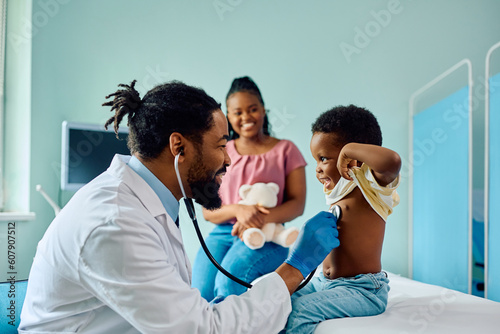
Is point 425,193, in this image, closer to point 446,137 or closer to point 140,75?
point 446,137

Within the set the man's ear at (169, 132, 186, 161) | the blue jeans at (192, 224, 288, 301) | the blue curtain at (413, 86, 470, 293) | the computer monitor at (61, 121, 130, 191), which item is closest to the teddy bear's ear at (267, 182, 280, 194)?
the blue jeans at (192, 224, 288, 301)

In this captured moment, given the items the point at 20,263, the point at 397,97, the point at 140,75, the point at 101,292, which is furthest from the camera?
the point at 397,97

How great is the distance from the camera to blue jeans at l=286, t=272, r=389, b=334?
1.09 m

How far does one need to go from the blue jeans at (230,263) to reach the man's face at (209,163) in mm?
589

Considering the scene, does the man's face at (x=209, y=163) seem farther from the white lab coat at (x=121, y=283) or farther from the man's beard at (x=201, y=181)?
the white lab coat at (x=121, y=283)

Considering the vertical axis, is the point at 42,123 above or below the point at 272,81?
below

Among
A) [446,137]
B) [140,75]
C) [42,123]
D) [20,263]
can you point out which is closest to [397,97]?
[446,137]

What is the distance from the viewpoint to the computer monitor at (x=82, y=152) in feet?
7.59

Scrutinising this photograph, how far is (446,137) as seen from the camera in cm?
296

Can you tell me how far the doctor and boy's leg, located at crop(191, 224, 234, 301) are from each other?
69cm

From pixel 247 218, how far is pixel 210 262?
25 centimetres

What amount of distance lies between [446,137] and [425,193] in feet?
1.66

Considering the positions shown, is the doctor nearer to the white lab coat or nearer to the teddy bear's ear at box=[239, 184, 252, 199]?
the white lab coat

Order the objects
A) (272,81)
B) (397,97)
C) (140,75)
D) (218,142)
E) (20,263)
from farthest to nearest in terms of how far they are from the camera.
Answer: (397,97) → (272,81) → (140,75) → (20,263) → (218,142)
